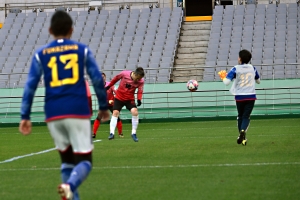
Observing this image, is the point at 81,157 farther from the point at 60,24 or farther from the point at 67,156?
the point at 60,24

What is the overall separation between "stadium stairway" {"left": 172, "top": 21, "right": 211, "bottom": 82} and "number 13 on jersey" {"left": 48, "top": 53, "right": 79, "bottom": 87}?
27177 mm

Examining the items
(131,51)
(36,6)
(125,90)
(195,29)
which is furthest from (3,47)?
(125,90)

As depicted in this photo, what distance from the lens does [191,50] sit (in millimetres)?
38031

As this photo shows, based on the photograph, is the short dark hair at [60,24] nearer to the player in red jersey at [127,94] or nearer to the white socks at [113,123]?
the player in red jersey at [127,94]

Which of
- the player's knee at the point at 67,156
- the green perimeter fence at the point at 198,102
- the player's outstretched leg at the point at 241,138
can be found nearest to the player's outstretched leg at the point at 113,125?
the player's outstretched leg at the point at 241,138

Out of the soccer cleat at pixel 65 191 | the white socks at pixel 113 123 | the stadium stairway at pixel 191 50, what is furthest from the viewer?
the stadium stairway at pixel 191 50

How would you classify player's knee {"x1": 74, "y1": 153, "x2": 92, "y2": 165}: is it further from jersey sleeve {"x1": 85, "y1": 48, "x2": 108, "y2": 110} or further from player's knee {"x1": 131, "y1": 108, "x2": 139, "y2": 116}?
player's knee {"x1": 131, "y1": 108, "x2": 139, "y2": 116}

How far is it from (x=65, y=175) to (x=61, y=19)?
1.66 meters

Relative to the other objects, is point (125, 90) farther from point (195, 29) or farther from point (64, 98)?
point (195, 29)

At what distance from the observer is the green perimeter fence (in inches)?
1191

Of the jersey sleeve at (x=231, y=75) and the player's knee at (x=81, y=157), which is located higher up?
the jersey sleeve at (x=231, y=75)

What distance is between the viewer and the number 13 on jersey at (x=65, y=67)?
7426mm

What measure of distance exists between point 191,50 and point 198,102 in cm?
759

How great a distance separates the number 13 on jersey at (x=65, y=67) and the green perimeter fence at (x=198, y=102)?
2318cm
